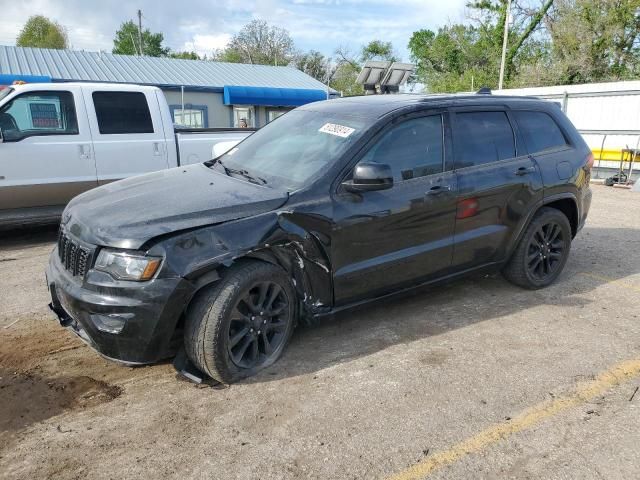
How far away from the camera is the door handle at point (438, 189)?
3951 millimetres

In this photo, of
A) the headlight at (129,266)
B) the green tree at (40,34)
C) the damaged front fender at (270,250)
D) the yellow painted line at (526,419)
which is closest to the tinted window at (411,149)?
the damaged front fender at (270,250)

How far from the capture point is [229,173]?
3982 millimetres

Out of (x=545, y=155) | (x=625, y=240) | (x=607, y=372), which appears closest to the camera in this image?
(x=607, y=372)

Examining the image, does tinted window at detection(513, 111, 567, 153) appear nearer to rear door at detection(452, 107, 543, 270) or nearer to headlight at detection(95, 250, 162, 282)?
rear door at detection(452, 107, 543, 270)

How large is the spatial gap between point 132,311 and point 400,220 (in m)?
1.96

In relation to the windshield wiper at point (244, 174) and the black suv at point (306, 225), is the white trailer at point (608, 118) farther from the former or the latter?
the windshield wiper at point (244, 174)

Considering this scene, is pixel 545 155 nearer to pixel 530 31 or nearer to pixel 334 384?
pixel 334 384

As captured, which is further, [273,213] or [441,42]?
[441,42]

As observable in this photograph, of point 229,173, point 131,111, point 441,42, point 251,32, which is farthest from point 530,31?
point 229,173

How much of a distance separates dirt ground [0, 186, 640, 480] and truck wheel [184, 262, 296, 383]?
15cm

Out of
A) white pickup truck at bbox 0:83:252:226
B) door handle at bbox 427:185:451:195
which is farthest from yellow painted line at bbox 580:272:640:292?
→ white pickup truck at bbox 0:83:252:226

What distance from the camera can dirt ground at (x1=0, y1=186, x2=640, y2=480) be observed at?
2590mm

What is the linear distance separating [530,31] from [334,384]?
39.4m

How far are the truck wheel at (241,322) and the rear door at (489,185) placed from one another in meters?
1.66
